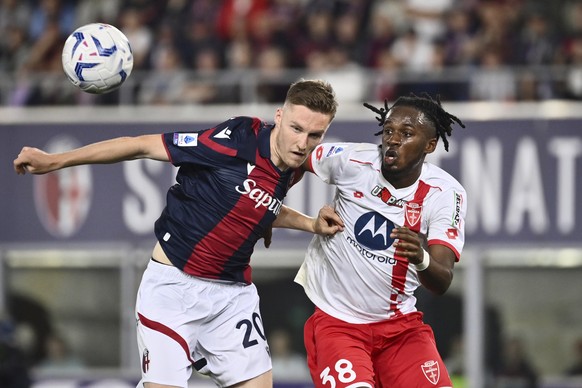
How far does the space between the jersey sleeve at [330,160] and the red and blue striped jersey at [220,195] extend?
187 millimetres

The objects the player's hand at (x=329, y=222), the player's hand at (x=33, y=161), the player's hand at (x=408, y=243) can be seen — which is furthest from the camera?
the player's hand at (x=329, y=222)

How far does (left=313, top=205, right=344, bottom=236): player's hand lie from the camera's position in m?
6.59

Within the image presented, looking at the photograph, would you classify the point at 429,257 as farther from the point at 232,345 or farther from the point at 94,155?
the point at 94,155

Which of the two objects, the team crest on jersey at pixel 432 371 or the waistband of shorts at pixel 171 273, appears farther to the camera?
the waistband of shorts at pixel 171 273

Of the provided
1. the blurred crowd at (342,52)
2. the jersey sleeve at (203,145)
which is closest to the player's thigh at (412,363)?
the jersey sleeve at (203,145)

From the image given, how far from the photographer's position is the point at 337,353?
6457 mm

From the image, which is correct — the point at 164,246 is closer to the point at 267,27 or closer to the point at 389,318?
the point at 389,318

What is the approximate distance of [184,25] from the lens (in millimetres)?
13141

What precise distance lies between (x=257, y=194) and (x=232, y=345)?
2.76 feet

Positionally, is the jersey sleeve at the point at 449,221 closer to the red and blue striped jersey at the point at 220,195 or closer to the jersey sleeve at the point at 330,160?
the jersey sleeve at the point at 330,160

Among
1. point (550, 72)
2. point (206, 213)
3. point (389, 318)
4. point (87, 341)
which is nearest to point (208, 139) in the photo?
point (206, 213)

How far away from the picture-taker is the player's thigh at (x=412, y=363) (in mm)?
6453

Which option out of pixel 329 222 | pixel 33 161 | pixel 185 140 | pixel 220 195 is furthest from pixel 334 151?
pixel 33 161

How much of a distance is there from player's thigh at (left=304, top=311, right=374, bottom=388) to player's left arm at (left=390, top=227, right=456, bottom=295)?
556 mm
